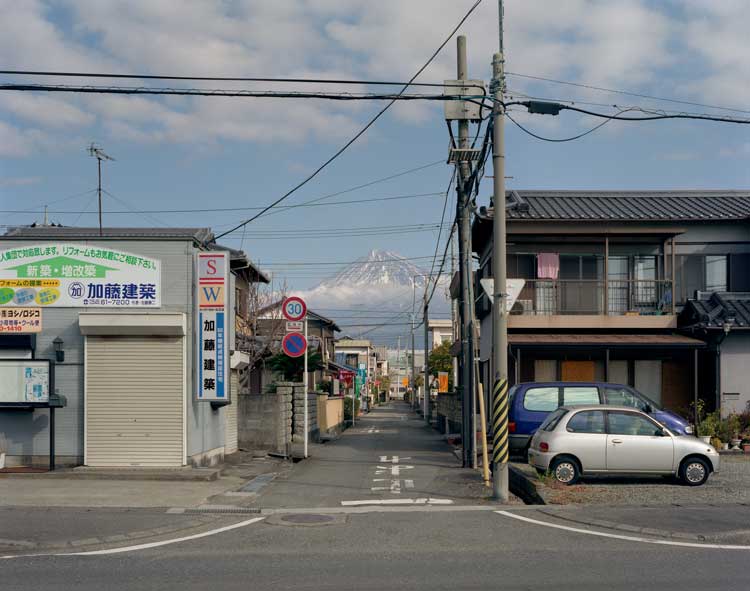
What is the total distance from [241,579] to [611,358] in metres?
19.6

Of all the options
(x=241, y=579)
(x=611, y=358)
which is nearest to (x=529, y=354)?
(x=611, y=358)

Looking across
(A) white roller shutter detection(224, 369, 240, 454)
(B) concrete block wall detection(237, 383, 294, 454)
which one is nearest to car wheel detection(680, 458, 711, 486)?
(A) white roller shutter detection(224, 369, 240, 454)

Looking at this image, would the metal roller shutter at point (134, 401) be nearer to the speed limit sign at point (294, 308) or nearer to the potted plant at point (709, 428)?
the speed limit sign at point (294, 308)

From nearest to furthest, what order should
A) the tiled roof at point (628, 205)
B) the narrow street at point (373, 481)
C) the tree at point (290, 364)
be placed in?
the narrow street at point (373, 481)
the tiled roof at point (628, 205)
the tree at point (290, 364)

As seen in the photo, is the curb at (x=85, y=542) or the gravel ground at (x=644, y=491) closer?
the curb at (x=85, y=542)

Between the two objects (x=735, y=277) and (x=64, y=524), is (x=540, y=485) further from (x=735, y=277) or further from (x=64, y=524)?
(x=735, y=277)

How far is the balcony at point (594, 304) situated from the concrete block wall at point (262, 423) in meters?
7.77

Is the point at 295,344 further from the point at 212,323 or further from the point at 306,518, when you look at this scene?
the point at 306,518

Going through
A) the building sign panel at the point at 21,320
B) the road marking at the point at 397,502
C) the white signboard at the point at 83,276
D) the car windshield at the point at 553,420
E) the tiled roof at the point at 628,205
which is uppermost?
the tiled roof at the point at 628,205

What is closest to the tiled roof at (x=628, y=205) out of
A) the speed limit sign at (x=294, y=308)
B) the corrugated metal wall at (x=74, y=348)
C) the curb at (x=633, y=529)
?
the speed limit sign at (x=294, y=308)

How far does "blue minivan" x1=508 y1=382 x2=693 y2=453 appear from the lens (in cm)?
1919

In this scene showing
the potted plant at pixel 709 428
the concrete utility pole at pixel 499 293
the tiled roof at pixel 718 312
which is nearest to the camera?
the concrete utility pole at pixel 499 293

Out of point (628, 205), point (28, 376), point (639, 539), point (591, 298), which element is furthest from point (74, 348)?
point (628, 205)

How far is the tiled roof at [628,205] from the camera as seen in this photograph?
2550cm
